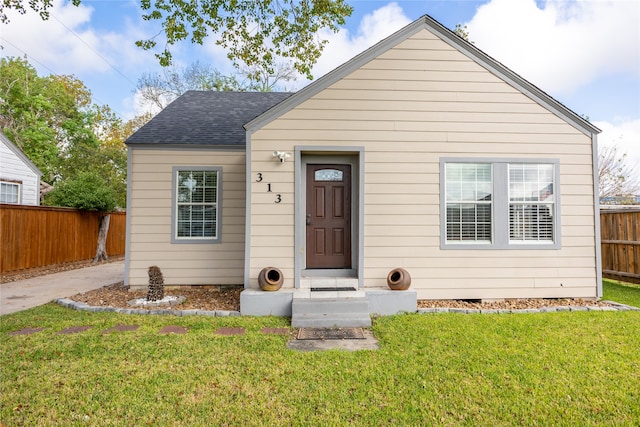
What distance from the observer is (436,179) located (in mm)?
5414

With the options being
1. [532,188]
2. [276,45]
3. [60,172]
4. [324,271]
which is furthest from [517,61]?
[60,172]

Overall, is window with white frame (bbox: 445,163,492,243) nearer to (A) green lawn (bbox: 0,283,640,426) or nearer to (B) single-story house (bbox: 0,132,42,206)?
(A) green lawn (bbox: 0,283,640,426)

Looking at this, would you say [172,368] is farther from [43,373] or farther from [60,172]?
[60,172]

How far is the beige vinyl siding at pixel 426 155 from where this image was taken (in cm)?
530

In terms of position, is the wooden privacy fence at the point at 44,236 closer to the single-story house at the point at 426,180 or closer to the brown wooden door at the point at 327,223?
the single-story house at the point at 426,180

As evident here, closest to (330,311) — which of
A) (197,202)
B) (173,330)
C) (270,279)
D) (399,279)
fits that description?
(270,279)

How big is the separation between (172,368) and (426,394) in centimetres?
237

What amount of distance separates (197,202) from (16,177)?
1005 cm

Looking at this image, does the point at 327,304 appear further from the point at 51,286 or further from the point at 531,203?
the point at 51,286

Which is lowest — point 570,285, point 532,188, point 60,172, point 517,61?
point 570,285

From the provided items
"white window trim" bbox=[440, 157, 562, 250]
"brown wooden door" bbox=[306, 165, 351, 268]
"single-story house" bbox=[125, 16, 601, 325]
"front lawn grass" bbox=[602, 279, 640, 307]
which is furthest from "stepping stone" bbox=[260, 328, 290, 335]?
"front lawn grass" bbox=[602, 279, 640, 307]

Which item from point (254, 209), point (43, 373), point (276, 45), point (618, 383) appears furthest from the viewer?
point (276, 45)

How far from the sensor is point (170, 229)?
6.63 metres

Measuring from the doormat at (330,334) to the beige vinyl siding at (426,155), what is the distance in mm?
1158
